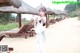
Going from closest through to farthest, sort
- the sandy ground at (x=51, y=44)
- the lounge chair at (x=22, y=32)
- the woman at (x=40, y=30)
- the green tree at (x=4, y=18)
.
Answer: the woman at (x=40, y=30) < the sandy ground at (x=51, y=44) < the lounge chair at (x=22, y=32) < the green tree at (x=4, y=18)

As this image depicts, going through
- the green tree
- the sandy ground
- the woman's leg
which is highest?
the woman's leg

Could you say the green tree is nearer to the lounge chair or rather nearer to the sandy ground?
the lounge chair

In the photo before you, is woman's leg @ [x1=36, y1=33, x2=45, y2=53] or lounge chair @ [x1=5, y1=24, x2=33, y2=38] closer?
woman's leg @ [x1=36, y1=33, x2=45, y2=53]

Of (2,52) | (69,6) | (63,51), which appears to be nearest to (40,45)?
(2,52)

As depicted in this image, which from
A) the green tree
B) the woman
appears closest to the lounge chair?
the woman

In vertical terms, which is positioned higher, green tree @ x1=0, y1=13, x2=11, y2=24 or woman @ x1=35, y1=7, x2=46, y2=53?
woman @ x1=35, y1=7, x2=46, y2=53

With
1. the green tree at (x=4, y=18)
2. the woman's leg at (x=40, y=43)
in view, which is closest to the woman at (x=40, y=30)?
the woman's leg at (x=40, y=43)

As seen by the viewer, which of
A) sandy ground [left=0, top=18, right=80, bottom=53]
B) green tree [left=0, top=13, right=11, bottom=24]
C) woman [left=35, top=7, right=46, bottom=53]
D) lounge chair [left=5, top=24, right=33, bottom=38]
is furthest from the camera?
green tree [left=0, top=13, right=11, bottom=24]

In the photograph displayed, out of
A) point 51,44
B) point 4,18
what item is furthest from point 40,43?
point 4,18

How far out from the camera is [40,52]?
684 centimetres

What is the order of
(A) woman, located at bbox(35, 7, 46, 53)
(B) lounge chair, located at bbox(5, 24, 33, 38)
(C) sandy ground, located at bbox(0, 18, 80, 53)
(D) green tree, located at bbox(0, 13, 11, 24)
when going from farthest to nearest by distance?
(D) green tree, located at bbox(0, 13, 11, 24)
(B) lounge chair, located at bbox(5, 24, 33, 38)
(C) sandy ground, located at bbox(0, 18, 80, 53)
(A) woman, located at bbox(35, 7, 46, 53)

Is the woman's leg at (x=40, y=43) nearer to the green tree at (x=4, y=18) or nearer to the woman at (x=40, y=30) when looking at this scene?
the woman at (x=40, y=30)

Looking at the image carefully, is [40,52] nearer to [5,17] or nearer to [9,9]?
[9,9]

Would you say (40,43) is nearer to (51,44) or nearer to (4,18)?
(51,44)
